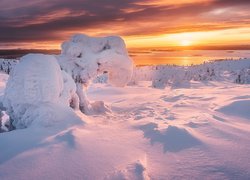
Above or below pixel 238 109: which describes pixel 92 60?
above

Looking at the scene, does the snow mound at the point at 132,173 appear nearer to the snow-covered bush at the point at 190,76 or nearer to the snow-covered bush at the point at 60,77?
the snow-covered bush at the point at 60,77

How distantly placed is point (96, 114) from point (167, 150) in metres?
4.54

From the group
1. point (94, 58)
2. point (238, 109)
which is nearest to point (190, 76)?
point (94, 58)

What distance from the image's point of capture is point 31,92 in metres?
6.32

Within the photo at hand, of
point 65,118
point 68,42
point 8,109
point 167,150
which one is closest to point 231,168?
point 167,150

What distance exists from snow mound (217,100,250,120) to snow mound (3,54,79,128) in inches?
150

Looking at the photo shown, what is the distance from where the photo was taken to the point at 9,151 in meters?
4.32

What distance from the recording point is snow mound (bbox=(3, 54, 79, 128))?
623 cm

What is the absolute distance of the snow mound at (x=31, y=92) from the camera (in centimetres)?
623

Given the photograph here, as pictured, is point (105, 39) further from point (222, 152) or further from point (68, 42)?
point (222, 152)

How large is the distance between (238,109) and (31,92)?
4787 mm

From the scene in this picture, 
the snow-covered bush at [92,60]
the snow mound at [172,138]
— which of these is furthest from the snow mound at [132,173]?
the snow-covered bush at [92,60]

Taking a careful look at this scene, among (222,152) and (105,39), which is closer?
(222,152)

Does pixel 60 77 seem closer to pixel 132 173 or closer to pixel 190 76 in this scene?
pixel 132 173
